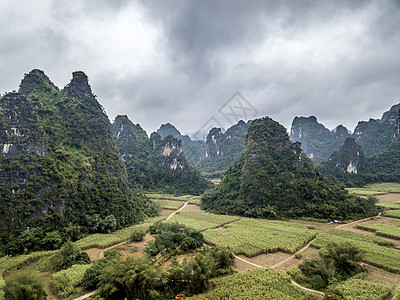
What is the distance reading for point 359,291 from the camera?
400 inches

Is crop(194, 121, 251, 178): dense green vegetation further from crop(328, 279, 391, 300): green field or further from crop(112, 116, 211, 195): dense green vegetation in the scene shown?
crop(328, 279, 391, 300): green field

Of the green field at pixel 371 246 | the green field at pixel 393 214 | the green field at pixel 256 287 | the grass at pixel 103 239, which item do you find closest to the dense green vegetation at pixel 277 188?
the green field at pixel 393 214

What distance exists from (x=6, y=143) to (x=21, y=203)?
6.76 meters

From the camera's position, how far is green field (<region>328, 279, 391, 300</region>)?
31.9ft

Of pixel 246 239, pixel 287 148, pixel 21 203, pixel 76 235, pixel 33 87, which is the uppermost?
pixel 33 87

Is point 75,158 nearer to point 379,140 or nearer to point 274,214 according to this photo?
point 274,214

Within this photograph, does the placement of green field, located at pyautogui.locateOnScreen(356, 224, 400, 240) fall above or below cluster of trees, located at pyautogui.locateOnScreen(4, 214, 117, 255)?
below

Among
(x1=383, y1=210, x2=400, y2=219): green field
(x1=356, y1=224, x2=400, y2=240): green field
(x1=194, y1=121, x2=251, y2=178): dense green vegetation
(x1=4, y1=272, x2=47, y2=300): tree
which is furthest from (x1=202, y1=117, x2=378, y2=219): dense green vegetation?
(x1=194, y1=121, x2=251, y2=178): dense green vegetation

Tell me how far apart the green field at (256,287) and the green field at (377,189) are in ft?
133

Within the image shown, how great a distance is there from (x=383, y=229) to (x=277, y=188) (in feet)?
44.7

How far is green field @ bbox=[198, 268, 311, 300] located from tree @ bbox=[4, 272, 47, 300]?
808 cm

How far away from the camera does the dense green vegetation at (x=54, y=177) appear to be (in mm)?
17688

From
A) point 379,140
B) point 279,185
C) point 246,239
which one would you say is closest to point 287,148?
point 279,185

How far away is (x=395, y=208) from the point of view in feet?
96.2
